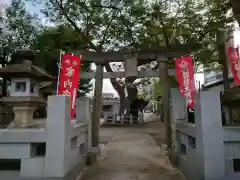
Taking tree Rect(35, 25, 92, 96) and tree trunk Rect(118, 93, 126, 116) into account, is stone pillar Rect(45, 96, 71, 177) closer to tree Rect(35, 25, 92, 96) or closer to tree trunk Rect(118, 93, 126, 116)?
tree Rect(35, 25, 92, 96)

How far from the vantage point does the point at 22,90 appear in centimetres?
962

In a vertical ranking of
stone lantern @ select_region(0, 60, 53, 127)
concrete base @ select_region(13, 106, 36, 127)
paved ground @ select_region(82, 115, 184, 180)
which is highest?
stone lantern @ select_region(0, 60, 53, 127)

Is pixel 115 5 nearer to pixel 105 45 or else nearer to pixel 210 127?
pixel 105 45

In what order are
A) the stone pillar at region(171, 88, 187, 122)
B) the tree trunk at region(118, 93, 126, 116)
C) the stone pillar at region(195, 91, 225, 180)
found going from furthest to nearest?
the tree trunk at region(118, 93, 126, 116)
the stone pillar at region(171, 88, 187, 122)
the stone pillar at region(195, 91, 225, 180)

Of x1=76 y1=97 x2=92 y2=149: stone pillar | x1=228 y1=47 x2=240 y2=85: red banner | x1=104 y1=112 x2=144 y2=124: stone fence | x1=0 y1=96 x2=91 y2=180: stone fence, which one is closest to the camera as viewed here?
x1=0 y1=96 x2=91 y2=180: stone fence

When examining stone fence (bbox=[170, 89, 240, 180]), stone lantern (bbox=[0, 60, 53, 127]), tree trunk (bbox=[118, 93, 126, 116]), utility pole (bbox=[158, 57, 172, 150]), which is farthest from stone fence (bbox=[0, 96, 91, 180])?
tree trunk (bbox=[118, 93, 126, 116])

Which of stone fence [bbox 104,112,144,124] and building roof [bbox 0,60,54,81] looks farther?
stone fence [bbox 104,112,144,124]

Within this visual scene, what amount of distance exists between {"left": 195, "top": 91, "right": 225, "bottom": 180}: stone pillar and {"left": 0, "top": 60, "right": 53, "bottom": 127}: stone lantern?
23.1 ft

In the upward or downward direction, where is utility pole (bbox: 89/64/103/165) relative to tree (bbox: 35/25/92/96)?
downward

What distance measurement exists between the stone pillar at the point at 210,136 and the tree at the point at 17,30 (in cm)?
1526

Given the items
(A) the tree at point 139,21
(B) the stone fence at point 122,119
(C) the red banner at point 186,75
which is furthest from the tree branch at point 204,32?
(B) the stone fence at point 122,119

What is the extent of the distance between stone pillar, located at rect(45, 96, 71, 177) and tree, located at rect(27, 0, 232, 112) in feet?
Result: 27.3

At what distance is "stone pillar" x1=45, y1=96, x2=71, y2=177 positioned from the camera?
4.46m

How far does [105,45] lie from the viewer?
15680 mm
